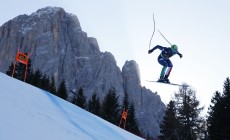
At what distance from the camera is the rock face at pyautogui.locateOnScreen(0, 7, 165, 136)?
9200 cm

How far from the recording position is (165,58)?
487 inches

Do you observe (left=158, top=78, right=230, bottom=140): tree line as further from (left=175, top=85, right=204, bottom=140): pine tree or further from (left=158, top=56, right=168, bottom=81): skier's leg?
(left=158, top=56, right=168, bottom=81): skier's leg

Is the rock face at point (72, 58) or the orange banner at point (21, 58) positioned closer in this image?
the orange banner at point (21, 58)

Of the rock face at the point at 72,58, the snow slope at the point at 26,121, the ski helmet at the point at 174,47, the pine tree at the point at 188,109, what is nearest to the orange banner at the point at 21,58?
the ski helmet at the point at 174,47

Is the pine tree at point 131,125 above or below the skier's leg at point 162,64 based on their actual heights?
above

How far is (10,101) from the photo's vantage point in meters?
5.64

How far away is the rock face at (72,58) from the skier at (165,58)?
251ft

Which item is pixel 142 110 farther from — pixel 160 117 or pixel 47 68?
pixel 47 68

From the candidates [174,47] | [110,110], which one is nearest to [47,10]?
[110,110]

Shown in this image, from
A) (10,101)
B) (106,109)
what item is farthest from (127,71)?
(10,101)

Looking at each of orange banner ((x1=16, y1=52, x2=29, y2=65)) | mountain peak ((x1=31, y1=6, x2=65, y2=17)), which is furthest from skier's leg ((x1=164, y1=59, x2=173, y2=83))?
mountain peak ((x1=31, y1=6, x2=65, y2=17))

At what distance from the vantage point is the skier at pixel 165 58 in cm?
1209

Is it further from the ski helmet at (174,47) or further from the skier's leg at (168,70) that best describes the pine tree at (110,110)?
the ski helmet at (174,47)

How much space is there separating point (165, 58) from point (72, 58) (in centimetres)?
8650
